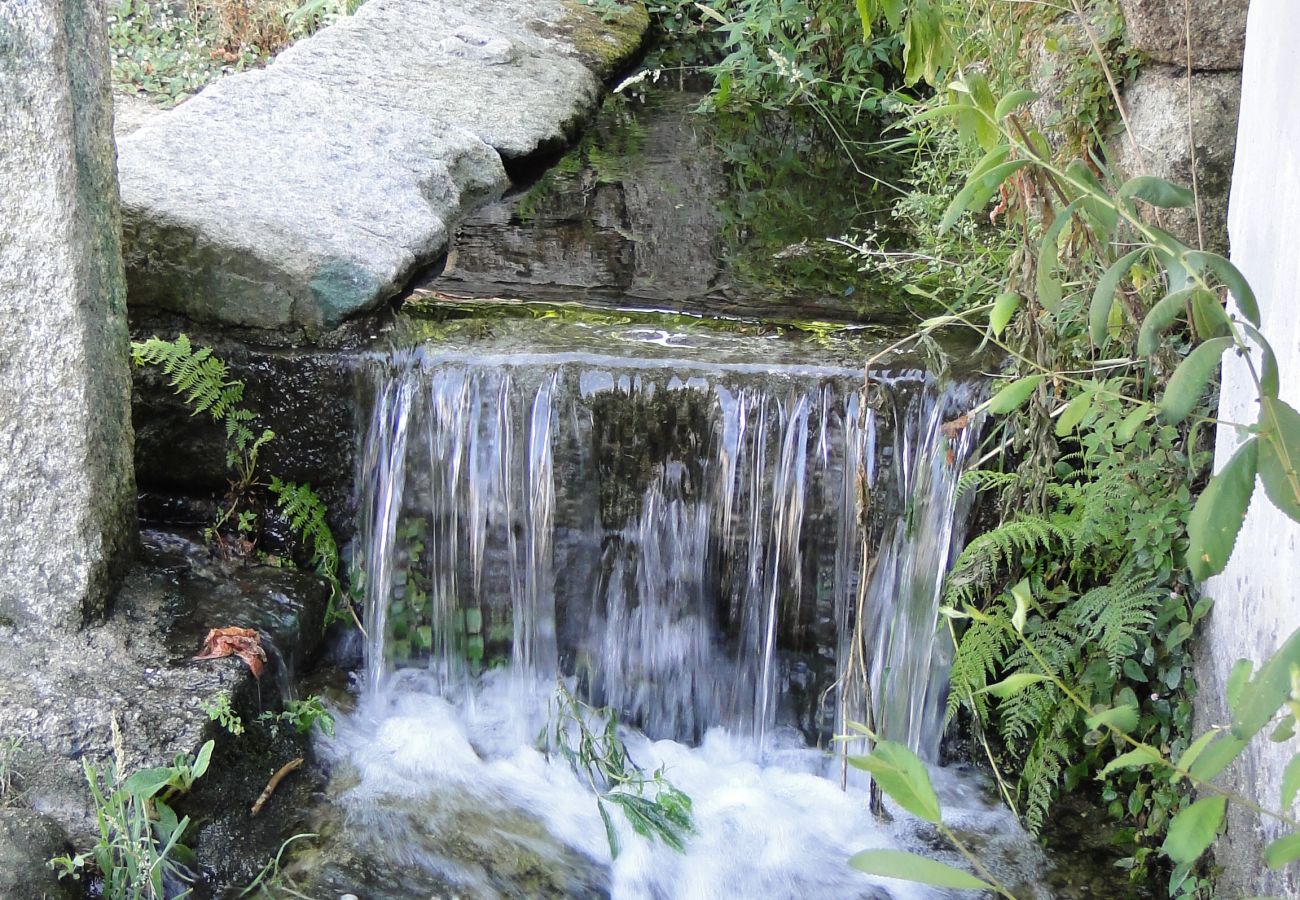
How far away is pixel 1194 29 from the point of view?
3236 millimetres

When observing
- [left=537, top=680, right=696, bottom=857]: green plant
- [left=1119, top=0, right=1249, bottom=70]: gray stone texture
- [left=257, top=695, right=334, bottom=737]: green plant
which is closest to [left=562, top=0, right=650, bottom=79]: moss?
[left=1119, top=0, right=1249, bottom=70]: gray stone texture

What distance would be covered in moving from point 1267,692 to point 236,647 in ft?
8.32

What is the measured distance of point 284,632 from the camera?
11.1 feet

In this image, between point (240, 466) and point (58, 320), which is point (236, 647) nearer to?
point (240, 466)

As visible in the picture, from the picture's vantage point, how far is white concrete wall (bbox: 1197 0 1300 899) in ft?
7.42

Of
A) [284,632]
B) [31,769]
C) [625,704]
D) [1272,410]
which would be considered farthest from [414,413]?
[1272,410]

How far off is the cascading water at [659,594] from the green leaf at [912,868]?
5.83 ft

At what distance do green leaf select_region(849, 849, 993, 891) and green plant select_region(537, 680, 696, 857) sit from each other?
1.72 meters

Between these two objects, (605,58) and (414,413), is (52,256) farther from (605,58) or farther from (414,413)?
(605,58)

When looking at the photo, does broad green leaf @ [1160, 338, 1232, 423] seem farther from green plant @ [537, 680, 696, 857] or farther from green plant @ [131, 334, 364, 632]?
green plant @ [131, 334, 364, 632]

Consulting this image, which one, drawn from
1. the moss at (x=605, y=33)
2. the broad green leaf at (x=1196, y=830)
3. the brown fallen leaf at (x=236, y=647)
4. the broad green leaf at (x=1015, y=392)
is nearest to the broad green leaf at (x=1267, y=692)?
the broad green leaf at (x=1196, y=830)

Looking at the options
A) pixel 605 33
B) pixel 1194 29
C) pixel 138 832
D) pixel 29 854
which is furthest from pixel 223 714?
pixel 605 33

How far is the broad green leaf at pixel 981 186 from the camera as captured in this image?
2014 millimetres

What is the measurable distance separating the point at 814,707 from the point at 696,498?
0.72 metres
